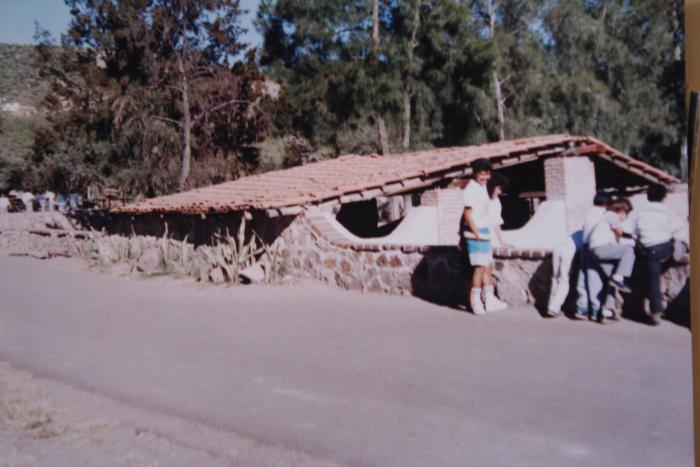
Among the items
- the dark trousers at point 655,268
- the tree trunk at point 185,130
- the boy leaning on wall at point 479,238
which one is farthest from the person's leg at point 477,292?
the tree trunk at point 185,130

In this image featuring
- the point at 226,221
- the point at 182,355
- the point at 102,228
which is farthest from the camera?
the point at 102,228

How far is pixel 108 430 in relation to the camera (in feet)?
8.68

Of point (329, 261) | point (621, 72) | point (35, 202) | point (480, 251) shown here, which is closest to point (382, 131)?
point (480, 251)

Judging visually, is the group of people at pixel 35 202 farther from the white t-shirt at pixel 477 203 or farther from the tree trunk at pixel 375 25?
the white t-shirt at pixel 477 203

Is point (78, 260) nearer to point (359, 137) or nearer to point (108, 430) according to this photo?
point (359, 137)

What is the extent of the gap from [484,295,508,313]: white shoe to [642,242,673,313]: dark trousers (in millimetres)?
2286

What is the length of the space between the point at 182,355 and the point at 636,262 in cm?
295

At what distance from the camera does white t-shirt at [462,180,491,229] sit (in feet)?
15.6

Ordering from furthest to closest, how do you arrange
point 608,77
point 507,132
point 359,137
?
point 359,137, point 507,132, point 608,77

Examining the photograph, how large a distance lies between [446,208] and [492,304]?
12.5 ft

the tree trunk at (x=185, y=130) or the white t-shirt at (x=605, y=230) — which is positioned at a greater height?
the tree trunk at (x=185, y=130)

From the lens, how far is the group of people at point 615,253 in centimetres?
205

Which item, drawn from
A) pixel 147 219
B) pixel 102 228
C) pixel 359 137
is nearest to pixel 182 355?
pixel 359 137

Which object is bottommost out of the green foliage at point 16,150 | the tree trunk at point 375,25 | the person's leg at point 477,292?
the person's leg at point 477,292
